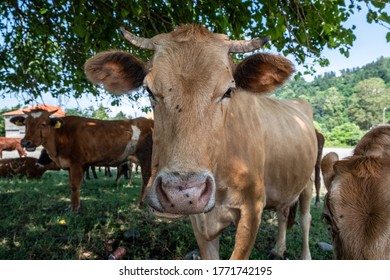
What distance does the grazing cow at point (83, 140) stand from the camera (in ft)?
26.8

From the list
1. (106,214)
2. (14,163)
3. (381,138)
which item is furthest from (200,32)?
(14,163)

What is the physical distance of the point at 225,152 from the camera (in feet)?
9.51

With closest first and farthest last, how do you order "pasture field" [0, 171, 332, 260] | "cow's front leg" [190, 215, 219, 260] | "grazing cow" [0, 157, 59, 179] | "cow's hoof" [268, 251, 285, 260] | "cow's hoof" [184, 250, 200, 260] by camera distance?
1. "cow's front leg" [190, 215, 219, 260]
2. "cow's hoof" [184, 250, 200, 260]
3. "pasture field" [0, 171, 332, 260]
4. "cow's hoof" [268, 251, 285, 260]
5. "grazing cow" [0, 157, 59, 179]

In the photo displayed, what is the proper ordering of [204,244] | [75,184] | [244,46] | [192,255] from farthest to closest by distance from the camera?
[75,184], [192,255], [204,244], [244,46]

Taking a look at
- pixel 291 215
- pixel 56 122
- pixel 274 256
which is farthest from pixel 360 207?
pixel 56 122

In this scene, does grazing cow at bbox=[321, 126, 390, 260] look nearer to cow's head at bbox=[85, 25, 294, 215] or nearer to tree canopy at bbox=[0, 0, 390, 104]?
cow's head at bbox=[85, 25, 294, 215]

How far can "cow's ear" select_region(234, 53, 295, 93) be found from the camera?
2771 millimetres

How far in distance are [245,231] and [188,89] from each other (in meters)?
1.38

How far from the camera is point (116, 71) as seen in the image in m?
2.95

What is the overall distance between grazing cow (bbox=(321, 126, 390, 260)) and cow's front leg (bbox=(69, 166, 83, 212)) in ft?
19.5

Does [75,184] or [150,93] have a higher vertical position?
[150,93]

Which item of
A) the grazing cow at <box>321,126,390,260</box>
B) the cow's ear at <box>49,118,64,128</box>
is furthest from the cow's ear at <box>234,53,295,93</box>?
the cow's ear at <box>49,118,64,128</box>

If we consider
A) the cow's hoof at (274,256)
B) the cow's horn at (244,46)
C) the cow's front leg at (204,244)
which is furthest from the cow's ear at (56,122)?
the cow's horn at (244,46)

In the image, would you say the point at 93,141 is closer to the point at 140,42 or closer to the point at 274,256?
the point at 274,256
